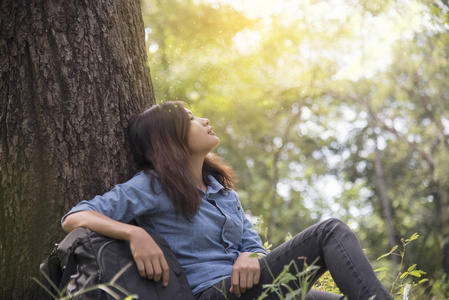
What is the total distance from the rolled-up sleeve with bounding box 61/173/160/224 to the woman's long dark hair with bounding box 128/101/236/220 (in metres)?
0.10

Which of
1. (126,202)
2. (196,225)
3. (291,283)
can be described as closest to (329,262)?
(291,283)

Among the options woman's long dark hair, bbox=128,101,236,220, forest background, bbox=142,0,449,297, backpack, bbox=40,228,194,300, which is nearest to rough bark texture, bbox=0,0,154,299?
woman's long dark hair, bbox=128,101,236,220

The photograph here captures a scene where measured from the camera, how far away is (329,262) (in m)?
1.95

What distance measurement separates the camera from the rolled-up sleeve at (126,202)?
208cm

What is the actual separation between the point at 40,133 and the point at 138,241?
2.67ft

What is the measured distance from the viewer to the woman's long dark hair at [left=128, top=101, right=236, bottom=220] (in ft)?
7.49

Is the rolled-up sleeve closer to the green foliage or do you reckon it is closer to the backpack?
the backpack

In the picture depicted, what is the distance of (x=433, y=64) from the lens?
53.1 feet

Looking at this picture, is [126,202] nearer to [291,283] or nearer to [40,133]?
[40,133]

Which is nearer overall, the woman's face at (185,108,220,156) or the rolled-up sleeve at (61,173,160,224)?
the rolled-up sleeve at (61,173,160,224)

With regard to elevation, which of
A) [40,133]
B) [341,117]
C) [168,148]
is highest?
[40,133]

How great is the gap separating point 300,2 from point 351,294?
6332 millimetres

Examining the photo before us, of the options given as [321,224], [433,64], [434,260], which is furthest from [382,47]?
[321,224]

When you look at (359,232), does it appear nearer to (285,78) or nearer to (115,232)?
(285,78)
